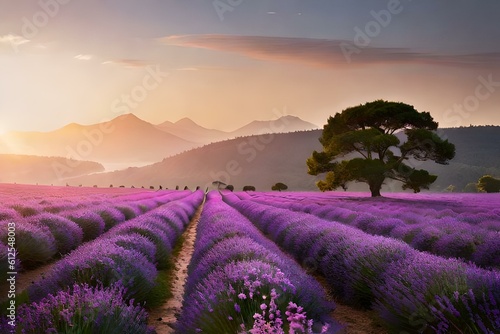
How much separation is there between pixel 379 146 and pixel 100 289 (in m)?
25.7

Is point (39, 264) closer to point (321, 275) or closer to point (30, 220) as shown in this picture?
point (30, 220)

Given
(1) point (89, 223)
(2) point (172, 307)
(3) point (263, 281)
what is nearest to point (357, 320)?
(3) point (263, 281)

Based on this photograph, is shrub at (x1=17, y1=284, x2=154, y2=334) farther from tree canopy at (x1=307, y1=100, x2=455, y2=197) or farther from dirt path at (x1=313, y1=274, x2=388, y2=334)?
tree canopy at (x1=307, y1=100, x2=455, y2=197)

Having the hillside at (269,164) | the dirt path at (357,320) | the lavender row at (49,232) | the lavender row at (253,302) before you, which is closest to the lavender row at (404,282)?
the dirt path at (357,320)

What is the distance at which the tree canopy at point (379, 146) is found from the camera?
26922mm

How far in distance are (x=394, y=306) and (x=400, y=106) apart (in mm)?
28280

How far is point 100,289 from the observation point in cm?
430

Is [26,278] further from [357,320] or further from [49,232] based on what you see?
[357,320]

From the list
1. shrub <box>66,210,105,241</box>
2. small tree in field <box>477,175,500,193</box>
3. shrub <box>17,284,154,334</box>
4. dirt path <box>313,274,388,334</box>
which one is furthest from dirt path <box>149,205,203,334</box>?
small tree in field <box>477,175,500,193</box>

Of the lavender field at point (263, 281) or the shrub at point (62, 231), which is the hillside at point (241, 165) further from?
the lavender field at point (263, 281)

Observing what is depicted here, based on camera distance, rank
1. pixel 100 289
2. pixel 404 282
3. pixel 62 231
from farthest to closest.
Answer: pixel 62 231
pixel 100 289
pixel 404 282

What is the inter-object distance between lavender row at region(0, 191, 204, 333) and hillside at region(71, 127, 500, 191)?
9469cm

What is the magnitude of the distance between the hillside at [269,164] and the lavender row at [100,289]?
9469 centimetres

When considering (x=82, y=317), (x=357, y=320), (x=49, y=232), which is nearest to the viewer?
(x=82, y=317)
